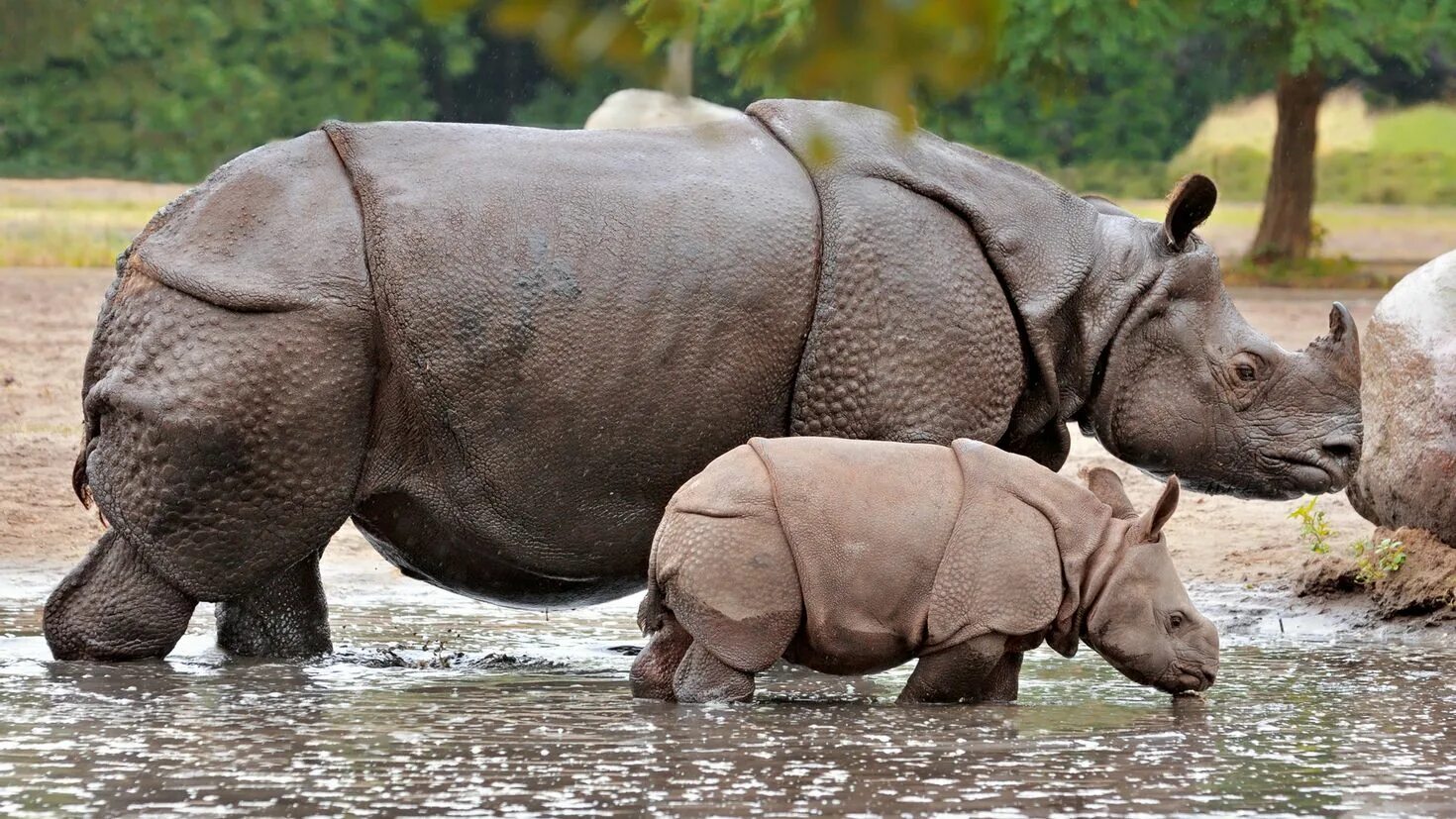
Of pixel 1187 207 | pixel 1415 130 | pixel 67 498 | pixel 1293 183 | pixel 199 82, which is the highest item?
A: pixel 199 82

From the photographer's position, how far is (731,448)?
23.1 ft

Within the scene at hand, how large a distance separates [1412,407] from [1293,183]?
549 inches

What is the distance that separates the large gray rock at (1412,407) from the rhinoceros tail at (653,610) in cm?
360

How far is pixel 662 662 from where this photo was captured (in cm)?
664

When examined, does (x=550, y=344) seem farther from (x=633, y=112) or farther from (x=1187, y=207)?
(x=633, y=112)

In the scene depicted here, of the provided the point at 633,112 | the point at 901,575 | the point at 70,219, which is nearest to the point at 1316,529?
the point at 901,575

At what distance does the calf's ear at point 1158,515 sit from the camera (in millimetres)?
Answer: 6562

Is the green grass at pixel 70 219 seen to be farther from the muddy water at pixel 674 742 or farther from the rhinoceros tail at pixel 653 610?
the rhinoceros tail at pixel 653 610

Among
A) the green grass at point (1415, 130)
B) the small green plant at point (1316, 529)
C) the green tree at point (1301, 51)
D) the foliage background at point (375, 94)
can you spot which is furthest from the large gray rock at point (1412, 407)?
the green grass at point (1415, 130)

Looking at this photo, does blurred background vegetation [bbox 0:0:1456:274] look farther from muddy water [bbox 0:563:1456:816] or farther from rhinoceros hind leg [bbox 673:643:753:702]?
rhinoceros hind leg [bbox 673:643:753:702]

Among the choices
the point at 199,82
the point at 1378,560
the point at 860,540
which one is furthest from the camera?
the point at 199,82

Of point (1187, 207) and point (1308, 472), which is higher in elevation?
point (1187, 207)

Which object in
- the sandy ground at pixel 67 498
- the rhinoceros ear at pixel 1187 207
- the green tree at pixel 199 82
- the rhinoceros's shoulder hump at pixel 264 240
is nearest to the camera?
the rhinoceros's shoulder hump at pixel 264 240

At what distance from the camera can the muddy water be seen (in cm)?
520
